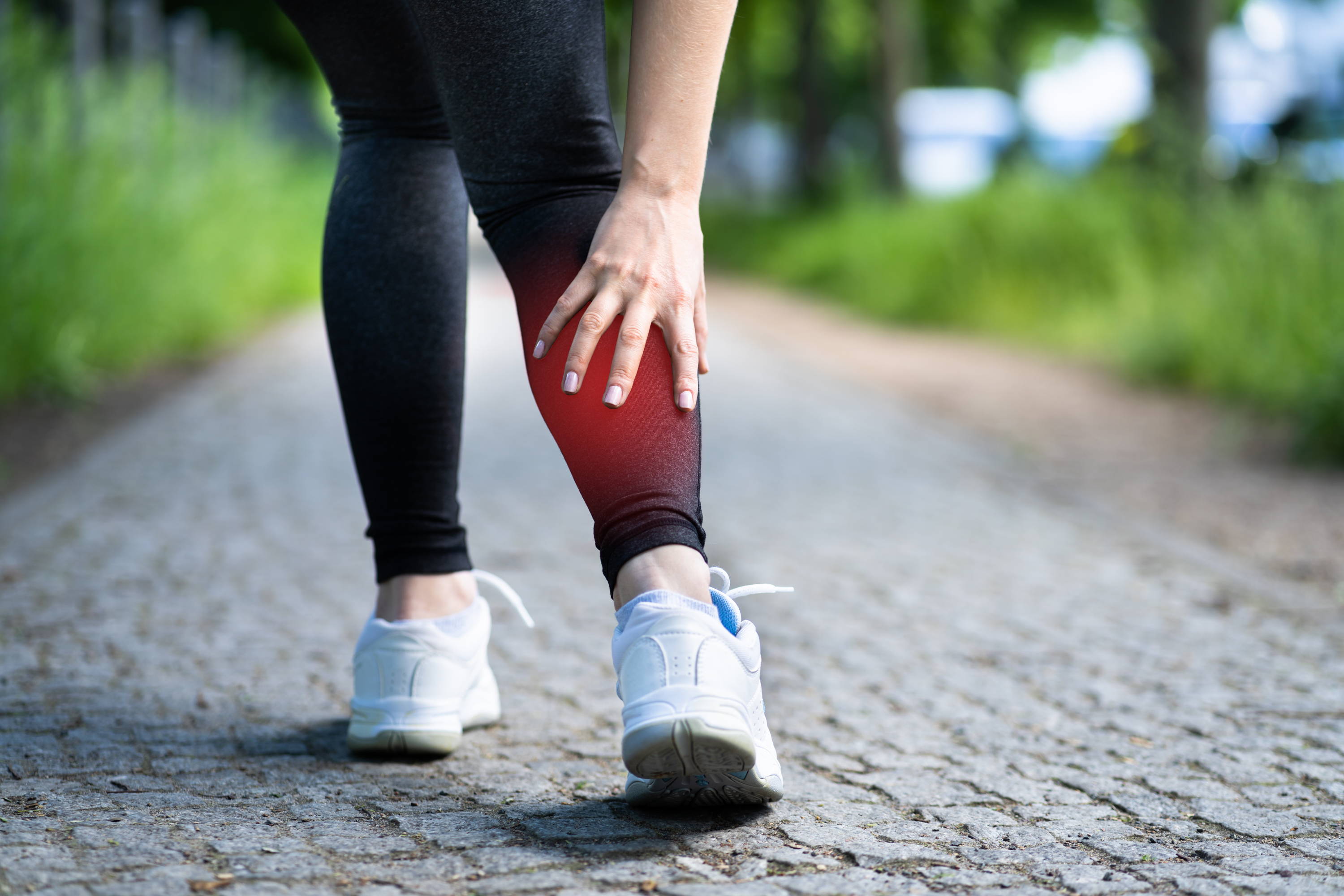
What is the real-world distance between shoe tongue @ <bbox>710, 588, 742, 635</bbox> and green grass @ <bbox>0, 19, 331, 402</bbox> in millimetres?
4582

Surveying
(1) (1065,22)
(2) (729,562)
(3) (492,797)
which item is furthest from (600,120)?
(1) (1065,22)

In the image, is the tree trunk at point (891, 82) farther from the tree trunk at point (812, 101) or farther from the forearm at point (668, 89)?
the forearm at point (668, 89)

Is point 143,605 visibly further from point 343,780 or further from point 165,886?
point 165,886

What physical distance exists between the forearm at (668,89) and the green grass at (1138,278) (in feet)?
13.3

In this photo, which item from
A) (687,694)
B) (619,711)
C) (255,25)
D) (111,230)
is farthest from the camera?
(255,25)

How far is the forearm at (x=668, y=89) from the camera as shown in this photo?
1624mm

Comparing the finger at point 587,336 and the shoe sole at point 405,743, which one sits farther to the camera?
the shoe sole at point 405,743

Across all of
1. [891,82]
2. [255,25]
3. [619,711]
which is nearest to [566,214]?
[619,711]

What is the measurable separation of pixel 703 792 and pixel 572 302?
586mm

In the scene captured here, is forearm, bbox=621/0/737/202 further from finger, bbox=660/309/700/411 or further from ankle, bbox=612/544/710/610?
ankle, bbox=612/544/710/610

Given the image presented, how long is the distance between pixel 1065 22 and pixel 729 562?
27.0 m

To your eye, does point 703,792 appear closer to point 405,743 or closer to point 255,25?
point 405,743

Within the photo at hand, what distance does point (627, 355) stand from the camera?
1559mm

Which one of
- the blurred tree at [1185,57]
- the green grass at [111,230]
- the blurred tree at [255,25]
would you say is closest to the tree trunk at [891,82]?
the blurred tree at [1185,57]
